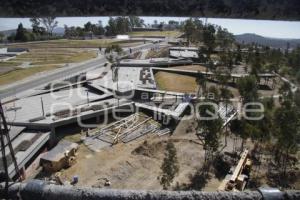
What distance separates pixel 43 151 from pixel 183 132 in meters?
10.7

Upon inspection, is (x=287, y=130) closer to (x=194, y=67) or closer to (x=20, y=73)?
(x=194, y=67)

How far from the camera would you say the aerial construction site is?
18500mm

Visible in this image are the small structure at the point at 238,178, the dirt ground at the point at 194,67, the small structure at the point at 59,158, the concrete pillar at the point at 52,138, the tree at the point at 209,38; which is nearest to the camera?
the small structure at the point at 238,178

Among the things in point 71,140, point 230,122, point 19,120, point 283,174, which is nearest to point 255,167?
point 283,174

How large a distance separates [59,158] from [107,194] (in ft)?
57.8

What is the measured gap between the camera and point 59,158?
1944 centimetres

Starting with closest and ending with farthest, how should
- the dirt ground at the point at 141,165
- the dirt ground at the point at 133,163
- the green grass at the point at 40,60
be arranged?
the dirt ground at the point at 141,165
the dirt ground at the point at 133,163
the green grass at the point at 40,60

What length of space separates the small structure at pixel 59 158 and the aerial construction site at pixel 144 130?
65 millimetres

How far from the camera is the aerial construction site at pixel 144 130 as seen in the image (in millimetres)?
18500

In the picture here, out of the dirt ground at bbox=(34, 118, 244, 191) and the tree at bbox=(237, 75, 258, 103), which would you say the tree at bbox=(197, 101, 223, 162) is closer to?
the dirt ground at bbox=(34, 118, 244, 191)

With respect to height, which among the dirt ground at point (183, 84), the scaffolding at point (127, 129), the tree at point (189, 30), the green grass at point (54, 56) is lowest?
the scaffolding at point (127, 129)

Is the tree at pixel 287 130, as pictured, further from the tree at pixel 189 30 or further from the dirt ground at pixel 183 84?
the tree at pixel 189 30

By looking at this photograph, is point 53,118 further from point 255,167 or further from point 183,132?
point 255,167

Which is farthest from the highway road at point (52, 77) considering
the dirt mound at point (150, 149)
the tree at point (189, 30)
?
the tree at point (189, 30)
